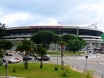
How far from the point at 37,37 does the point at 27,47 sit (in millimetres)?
70729

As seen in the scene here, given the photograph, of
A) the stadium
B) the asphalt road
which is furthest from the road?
the stadium

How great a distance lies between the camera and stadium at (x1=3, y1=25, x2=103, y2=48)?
153m

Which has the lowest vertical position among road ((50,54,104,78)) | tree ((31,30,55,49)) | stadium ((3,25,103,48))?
road ((50,54,104,78))

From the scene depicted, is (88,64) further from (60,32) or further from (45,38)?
(60,32)

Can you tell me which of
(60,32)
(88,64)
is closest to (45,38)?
(60,32)

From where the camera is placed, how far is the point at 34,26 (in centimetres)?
15225

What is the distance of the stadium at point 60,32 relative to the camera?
153 metres

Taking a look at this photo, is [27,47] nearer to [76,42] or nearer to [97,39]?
[76,42]

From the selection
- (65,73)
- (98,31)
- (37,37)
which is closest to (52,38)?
(37,37)

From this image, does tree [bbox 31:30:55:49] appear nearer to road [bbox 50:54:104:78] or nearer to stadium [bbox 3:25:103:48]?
stadium [bbox 3:25:103:48]

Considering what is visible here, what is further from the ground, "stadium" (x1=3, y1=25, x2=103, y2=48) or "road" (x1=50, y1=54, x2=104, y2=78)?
"stadium" (x1=3, y1=25, x2=103, y2=48)

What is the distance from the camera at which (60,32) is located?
157m

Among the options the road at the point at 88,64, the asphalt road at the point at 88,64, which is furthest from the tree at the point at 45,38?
the road at the point at 88,64

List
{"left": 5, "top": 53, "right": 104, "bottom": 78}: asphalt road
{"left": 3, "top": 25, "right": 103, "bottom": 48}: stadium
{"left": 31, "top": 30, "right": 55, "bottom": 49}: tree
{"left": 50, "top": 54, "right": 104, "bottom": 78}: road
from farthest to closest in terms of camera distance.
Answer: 1. {"left": 3, "top": 25, "right": 103, "bottom": 48}: stadium
2. {"left": 31, "top": 30, "right": 55, "bottom": 49}: tree
3. {"left": 5, "top": 53, "right": 104, "bottom": 78}: asphalt road
4. {"left": 50, "top": 54, "right": 104, "bottom": 78}: road
